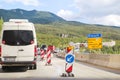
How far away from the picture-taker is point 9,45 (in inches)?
990

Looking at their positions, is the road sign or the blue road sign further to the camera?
the road sign

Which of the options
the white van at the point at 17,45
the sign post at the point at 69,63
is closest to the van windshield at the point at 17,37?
the white van at the point at 17,45

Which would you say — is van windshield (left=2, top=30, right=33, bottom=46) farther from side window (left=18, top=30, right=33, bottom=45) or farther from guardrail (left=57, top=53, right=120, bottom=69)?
guardrail (left=57, top=53, right=120, bottom=69)

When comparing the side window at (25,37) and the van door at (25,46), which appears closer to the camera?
the van door at (25,46)

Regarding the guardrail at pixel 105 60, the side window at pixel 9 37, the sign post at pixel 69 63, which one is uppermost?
the side window at pixel 9 37

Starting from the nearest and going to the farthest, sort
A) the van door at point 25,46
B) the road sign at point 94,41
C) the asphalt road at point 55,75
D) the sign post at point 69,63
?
the asphalt road at point 55,75
the sign post at point 69,63
the van door at point 25,46
the road sign at point 94,41

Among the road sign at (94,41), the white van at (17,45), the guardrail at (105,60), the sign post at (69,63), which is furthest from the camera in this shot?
the road sign at (94,41)

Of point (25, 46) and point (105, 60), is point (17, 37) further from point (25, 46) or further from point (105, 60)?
point (105, 60)

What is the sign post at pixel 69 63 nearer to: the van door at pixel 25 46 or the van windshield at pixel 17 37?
the van door at pixel 25 46

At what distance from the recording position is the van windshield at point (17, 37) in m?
25.2

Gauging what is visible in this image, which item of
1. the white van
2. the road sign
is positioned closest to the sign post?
the white van

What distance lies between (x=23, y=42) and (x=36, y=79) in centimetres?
602

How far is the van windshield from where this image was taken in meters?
25.2

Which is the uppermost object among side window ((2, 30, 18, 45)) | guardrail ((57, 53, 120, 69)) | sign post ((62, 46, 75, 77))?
side window ((2, 30, 18, 45))
